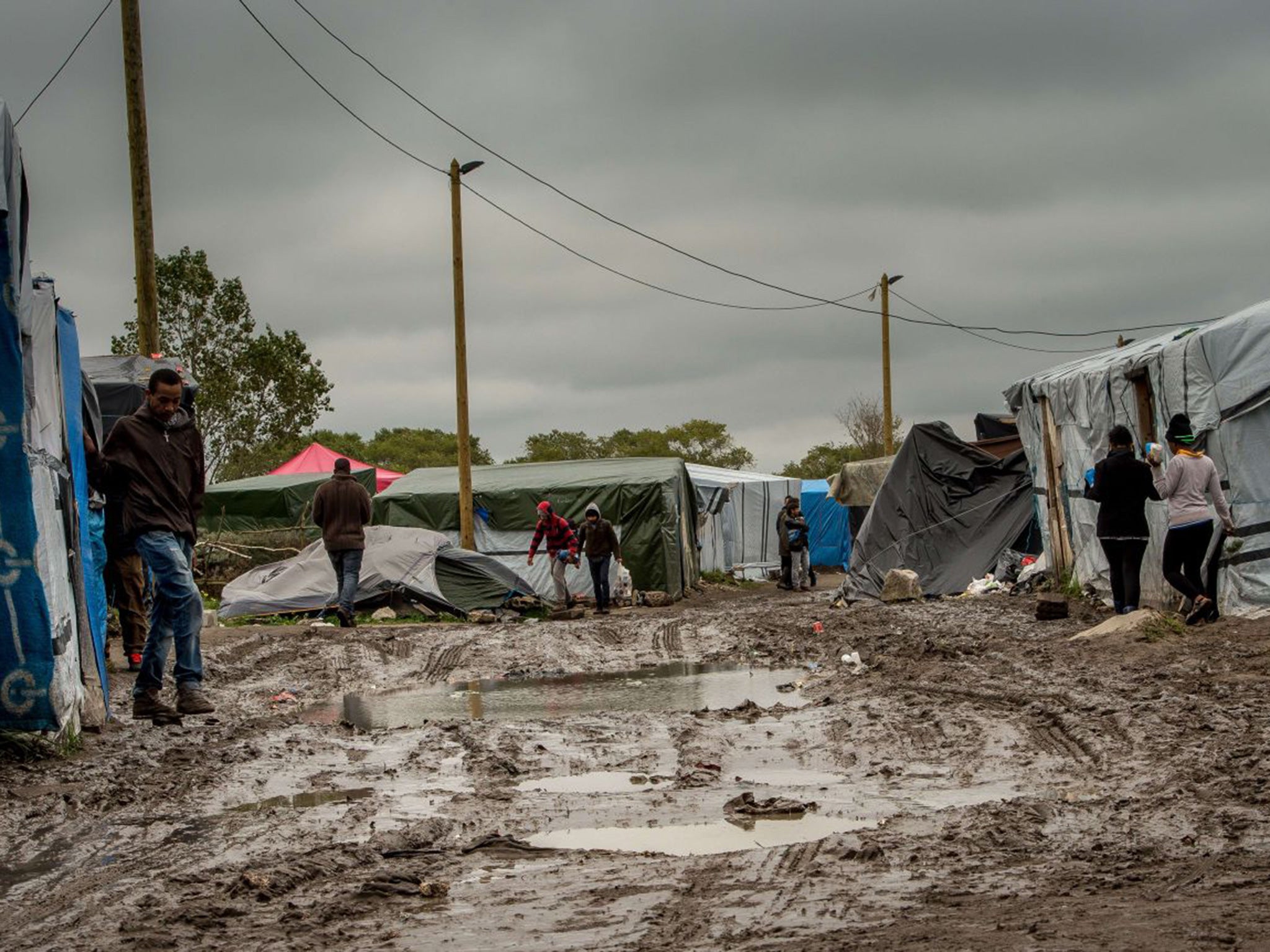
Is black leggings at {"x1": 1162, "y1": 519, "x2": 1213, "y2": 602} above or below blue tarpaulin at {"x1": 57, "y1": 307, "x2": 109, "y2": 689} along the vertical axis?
below

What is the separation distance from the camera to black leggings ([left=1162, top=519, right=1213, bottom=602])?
11141mm

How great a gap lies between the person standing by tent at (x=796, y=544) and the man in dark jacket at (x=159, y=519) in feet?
67.1

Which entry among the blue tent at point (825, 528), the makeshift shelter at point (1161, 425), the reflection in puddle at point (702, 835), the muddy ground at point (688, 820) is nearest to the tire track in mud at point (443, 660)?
the muddy ground at point (688, 820)

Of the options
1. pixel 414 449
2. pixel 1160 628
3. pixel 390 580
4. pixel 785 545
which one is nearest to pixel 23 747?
pixel 1160 628

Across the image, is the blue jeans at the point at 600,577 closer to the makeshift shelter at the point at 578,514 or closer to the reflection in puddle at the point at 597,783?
the makeshift shelter at the point at 578,514

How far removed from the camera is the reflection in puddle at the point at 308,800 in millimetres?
5281

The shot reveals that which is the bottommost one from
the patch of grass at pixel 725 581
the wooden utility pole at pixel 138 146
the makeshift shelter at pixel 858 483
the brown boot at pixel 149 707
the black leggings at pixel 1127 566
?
the patch of grass at pixel 725 581

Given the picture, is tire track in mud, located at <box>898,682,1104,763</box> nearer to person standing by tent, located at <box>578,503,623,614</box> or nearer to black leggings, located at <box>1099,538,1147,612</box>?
black leggings, located at <box>1099,538,1147,612</box>

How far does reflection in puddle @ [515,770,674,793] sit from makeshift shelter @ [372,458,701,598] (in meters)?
18.1

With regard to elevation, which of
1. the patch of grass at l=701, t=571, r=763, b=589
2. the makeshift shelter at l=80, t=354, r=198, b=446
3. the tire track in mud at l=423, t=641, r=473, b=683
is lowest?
the patch of grass at l=701, t=571, r=763, b=589

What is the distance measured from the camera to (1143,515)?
38.9 ft

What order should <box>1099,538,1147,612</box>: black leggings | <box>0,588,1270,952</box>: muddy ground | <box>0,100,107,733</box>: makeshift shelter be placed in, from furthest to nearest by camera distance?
<box>1099,538,1147,612</box>: black leggings → <box>0,100,107,733</box>: makeshift shelter → <box>0,588,1270,952</box>: muddy ground

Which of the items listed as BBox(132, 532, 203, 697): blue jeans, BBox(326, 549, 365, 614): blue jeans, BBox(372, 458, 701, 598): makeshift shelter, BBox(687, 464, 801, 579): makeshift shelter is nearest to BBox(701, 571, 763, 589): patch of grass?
BBox(687, 464, 801, 579): makeshift shelter

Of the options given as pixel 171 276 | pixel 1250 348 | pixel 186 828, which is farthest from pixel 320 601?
pixel 171 276
